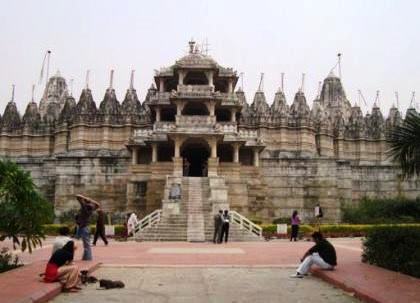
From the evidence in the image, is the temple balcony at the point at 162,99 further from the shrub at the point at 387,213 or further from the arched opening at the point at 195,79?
the shrub at the point at 387,213

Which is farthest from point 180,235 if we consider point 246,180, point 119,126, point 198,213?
point 119,126

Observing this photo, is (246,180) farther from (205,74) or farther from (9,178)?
Result: (9,178)

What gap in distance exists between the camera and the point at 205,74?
41.8 metres

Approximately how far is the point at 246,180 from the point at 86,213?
23.2m

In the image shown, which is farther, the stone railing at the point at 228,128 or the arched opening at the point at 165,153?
the arched opening at the point at 165,153

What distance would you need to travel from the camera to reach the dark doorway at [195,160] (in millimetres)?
40900

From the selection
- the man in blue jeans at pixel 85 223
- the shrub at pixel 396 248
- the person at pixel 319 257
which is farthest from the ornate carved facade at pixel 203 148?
the person at pixel 319 257

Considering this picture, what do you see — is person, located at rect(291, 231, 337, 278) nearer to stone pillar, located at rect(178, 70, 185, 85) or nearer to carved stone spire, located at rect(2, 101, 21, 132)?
stone pillar, located at rect(178, 70, 185, 85)

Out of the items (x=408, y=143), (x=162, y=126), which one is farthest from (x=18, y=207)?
(x=162, y=126)

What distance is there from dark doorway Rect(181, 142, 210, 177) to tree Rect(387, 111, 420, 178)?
87.1 ft

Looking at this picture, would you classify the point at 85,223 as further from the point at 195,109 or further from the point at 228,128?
the point at 195,109

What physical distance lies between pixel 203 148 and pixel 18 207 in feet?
91.7

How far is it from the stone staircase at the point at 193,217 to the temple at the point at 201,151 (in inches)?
4.5

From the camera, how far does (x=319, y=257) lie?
1314 cm
